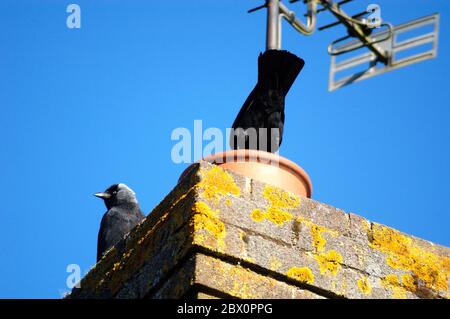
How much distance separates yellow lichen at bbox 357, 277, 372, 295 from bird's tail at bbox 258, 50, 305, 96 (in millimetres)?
2046

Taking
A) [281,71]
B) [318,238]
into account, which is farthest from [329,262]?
[281,71]

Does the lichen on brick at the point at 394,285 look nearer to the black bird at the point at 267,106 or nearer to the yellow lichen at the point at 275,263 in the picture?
the yellow lichen at the point at 275,263

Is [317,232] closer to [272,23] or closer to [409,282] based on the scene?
[409,282]

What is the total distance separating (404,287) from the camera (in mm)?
3527

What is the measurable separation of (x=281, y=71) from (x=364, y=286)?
249 cm

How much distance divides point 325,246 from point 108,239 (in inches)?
156

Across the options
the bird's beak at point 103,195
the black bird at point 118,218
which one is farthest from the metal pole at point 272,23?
the bird's beak at point 103,195

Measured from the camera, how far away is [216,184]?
11.3ft

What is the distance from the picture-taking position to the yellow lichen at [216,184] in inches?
133

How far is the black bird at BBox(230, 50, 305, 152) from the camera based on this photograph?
4.89m
